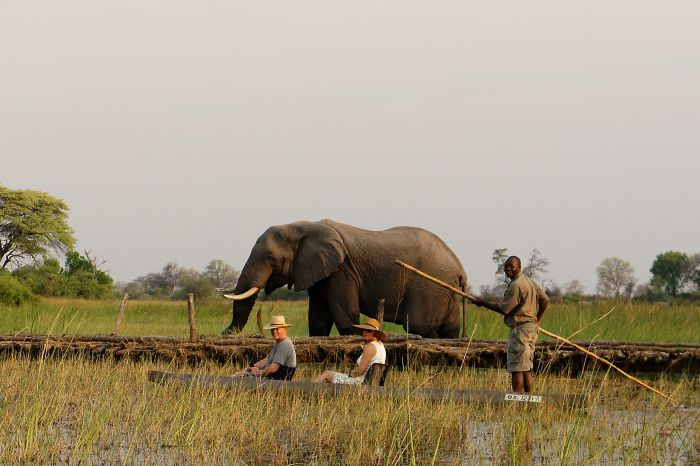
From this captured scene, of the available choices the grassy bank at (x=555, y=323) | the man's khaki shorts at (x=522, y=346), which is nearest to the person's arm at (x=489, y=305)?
the man's khaki shorts at (x=522, y=346)

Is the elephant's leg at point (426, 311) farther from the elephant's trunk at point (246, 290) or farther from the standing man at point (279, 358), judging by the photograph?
the standing man at point (279, 358)

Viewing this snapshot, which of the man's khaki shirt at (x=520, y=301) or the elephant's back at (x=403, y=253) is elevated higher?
the elephant's back at (x=403, y=253)

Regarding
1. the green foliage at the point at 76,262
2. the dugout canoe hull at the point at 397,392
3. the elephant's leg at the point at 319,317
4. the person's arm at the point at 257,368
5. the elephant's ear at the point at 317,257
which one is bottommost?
the dugout canoe hull at the point at 397,392

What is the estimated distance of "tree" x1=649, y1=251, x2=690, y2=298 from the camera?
93.4 metres

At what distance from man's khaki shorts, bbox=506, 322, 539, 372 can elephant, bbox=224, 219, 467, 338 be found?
589 cm

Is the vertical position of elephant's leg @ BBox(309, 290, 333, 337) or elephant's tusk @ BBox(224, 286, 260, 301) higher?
elephant's tusk @ BBox(224, 286, 260, 301)

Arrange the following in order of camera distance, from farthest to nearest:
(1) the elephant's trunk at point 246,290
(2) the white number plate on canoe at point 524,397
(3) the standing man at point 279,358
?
(1) the elephant's trunk at point 246,290, (3) the standing man at point 279,358, (2) the white number plate on canoe at point 524,397

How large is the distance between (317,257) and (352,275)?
2.35 feet

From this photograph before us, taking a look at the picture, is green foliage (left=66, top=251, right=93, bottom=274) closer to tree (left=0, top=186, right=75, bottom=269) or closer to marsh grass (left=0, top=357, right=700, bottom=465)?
tree (left=0, top=186, right=75, bottom=269)

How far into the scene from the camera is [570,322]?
19391 mm

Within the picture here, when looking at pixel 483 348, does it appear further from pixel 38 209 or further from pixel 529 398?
pixel 38 209

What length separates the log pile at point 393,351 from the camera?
13.5 meters

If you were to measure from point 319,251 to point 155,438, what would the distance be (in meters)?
8.63

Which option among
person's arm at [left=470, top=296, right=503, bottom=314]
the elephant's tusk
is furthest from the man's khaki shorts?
the elephant's tusk
